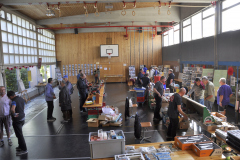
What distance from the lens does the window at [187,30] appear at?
12.6 metres

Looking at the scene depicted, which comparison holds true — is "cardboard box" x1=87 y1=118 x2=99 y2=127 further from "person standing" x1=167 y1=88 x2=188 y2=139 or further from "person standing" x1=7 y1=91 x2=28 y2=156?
"person standing" x1=167 y1=88 x2=188 y2=139

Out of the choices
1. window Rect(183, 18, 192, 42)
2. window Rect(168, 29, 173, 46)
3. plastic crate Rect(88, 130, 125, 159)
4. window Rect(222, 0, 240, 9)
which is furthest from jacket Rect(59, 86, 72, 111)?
window Rect(168, 29, 173, 46)

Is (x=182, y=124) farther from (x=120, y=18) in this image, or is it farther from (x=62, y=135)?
(x=120, y=18)

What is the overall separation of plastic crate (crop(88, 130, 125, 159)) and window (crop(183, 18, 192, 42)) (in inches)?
452

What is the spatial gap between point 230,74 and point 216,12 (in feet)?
11.0

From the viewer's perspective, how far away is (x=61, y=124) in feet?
22.5

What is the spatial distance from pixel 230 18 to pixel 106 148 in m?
8.64

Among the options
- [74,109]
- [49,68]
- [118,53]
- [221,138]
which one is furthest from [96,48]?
[221,138]

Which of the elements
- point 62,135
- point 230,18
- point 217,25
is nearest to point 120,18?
point 217,25

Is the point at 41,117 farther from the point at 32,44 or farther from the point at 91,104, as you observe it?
the point at 32,44

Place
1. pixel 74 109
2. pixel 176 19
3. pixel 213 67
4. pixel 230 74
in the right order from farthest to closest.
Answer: pixel 176 19, pixel 213 67, pixel 74 109, pixel 230 74

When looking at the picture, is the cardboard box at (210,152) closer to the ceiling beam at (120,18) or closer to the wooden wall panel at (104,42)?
the ceiling beam at (120,18)

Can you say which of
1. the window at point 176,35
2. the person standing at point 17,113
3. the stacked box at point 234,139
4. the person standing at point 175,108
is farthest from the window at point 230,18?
the person standing at point 17,113

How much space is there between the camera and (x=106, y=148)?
291cm
